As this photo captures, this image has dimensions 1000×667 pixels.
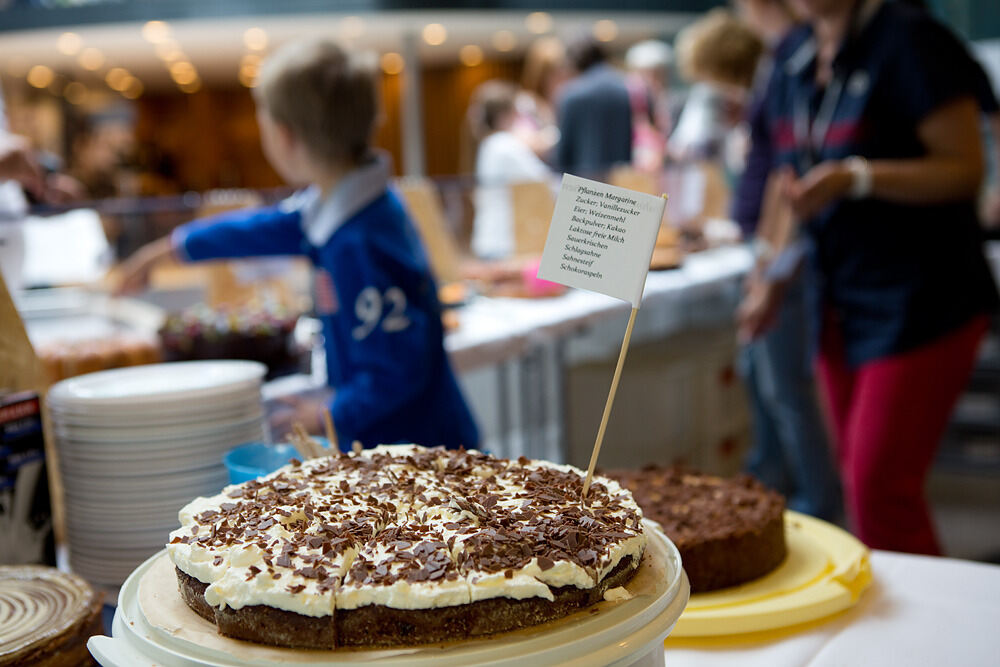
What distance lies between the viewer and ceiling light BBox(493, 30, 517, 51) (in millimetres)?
14430

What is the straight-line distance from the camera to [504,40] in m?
15.0

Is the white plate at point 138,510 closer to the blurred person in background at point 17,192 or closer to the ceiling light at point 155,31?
Result: the blurred person in background at point 17,192

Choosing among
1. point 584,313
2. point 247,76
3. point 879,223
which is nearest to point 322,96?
point 879,223

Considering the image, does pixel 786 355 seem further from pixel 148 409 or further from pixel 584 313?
pixel 148 409

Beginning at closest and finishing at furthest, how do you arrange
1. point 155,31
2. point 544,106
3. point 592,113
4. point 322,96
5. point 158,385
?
point 158,385
point 322,96
point 592,113
point 544,106
point 155,31

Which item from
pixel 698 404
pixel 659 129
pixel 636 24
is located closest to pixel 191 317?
pixel 698 404

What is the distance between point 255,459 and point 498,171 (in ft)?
13.9

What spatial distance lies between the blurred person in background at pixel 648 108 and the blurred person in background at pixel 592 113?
0.52ft

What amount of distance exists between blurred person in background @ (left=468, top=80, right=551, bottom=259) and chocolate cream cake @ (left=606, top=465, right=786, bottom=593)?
3257 mm

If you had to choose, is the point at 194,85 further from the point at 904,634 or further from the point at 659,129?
the point at 904,634

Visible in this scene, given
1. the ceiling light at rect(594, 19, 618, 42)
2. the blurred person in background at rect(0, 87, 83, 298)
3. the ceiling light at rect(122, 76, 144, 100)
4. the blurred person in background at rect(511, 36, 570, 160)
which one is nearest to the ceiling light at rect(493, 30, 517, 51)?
the ceiling light at rect(594, 19, 618, 42)

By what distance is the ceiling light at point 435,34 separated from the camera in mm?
13133

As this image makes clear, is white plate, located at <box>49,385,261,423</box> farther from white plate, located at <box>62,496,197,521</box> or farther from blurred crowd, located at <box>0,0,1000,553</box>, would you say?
blurred crowd, located at <box>0,0,1000,553</box>

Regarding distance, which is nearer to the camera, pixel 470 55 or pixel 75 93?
pixel 470 55
